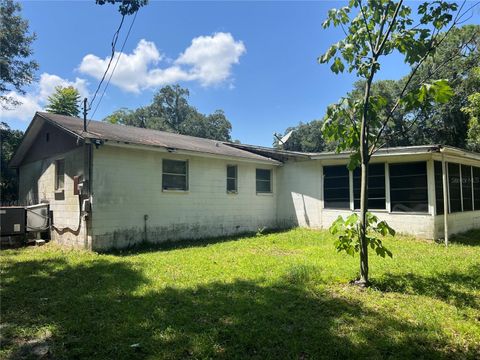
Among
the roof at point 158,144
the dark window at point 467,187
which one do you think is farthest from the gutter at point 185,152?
the dark window at point 467,187

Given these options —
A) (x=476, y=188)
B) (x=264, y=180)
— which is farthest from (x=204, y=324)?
(x=476, y=188)

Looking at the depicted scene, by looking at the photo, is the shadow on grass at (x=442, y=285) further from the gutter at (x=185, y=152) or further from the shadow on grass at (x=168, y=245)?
the gutter at (x=185, y=152)

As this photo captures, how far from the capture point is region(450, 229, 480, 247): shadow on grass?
10617 millimetres

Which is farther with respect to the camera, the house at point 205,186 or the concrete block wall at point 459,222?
the concrete block wall at point 459,222

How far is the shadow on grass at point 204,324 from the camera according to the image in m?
3.49

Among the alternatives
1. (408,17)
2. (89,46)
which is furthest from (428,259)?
(89,46)

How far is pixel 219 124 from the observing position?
54.6 meters

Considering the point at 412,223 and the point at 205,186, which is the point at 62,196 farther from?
the point at 412,223

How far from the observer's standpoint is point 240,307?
471 centimetres

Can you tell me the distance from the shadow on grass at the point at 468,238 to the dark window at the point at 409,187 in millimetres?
1411

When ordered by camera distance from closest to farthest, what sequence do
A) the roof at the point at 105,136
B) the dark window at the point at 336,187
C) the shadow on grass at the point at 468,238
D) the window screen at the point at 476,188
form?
the roof at the point at 105,136 < the shadow on grass at the point at 468,238 < the dark window at the point at 336,187 < the window screen at the point at 476,188

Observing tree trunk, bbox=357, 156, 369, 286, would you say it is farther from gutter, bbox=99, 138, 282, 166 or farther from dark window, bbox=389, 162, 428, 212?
dark window, bbox=389, 162, 428, 212

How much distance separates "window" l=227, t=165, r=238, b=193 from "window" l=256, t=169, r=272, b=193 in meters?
1.41

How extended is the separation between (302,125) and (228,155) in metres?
42.0
